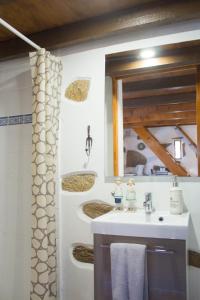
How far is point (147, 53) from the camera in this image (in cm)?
174

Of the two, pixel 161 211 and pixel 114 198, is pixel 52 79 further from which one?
pixel 161 211

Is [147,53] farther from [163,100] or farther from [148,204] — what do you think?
[148,204]

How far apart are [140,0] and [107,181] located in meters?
1.12

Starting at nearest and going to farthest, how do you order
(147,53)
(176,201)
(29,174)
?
(176,201)
(147,53)
(29,174)

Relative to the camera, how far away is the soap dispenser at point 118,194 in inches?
66.3

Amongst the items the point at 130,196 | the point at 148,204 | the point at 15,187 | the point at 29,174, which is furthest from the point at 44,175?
the point at 148,204

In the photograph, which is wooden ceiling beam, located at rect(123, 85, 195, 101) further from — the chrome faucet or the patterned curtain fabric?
the chrome faucet

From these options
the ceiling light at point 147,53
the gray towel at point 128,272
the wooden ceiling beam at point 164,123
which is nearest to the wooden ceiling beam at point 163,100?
the wooden ceiling beam at point 164,123

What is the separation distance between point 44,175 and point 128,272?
77cm

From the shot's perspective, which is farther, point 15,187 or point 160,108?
point 15,187

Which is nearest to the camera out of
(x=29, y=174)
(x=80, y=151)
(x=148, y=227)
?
(x=148, y=227)

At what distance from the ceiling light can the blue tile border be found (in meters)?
0.92

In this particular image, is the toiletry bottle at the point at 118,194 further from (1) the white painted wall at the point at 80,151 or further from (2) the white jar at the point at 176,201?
(2) the white jar at the point at 176,201

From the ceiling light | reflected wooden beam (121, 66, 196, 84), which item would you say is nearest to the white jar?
reflected wooden beam (121, 66, 196, 84)
